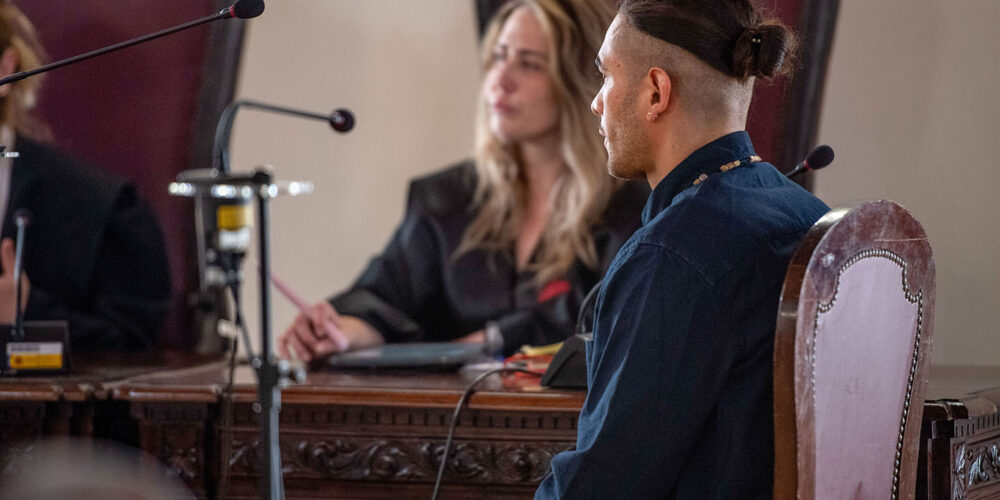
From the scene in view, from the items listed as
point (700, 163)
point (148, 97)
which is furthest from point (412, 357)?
point (148, 97)

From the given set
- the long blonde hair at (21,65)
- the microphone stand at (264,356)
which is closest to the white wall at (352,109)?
the long blonde hair at (21,65)

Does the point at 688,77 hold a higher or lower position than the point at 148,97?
lower

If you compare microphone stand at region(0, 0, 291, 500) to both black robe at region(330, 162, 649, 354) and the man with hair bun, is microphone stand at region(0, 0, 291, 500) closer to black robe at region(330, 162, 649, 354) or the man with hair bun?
the man with hair bun

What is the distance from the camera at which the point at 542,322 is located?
291 centimetres

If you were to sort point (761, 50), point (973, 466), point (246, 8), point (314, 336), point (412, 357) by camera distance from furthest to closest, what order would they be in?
point (314, 336)
point (412, 357)
point (973, 466)
point (246, 8)
point (761, 50)

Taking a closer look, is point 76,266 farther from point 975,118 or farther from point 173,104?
point 975,118

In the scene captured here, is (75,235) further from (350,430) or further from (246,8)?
(246,8)

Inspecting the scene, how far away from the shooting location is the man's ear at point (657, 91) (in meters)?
1.39

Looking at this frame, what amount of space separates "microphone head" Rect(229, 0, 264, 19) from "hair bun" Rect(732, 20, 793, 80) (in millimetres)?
710

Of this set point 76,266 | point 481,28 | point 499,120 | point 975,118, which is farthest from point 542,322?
point 76,266

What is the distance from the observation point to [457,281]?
3.17m

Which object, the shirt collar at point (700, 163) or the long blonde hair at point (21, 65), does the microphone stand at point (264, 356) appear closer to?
the shirt collar at point (700, 163)

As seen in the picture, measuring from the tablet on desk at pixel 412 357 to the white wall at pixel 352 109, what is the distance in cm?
113

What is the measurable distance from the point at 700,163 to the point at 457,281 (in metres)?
1.83
